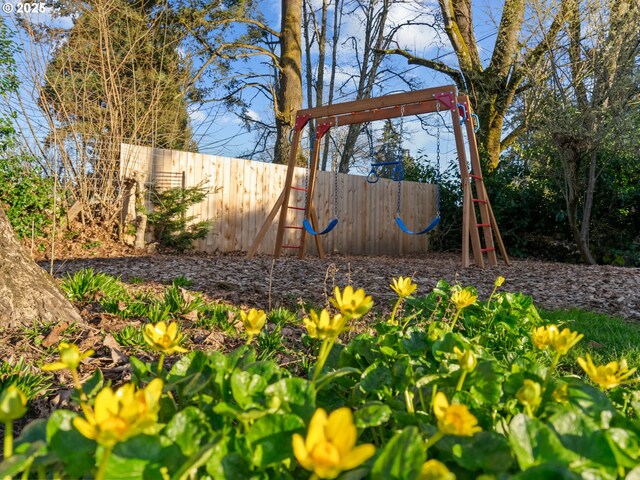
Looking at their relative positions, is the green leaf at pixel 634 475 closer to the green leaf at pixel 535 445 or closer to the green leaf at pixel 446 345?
the green leaf at pixel 535 445

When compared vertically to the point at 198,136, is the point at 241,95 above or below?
above

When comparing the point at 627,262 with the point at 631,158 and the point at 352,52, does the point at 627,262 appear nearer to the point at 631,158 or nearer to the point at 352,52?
the point at 631,158

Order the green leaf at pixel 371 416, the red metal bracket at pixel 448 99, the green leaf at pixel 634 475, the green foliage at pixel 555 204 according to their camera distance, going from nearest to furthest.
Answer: the green leaf at pixel 634 475, the green leaf at pixel 371 416, the red metal bracket at pixel 448 99, the green foliage at pixel 555 204

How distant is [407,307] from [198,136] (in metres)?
7.96

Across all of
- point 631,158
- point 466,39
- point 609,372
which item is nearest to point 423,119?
point 466,39

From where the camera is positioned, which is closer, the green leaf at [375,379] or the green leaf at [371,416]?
the green leaf at [371,416]

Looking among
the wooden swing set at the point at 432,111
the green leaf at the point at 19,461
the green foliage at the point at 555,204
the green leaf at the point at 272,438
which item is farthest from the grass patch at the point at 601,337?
the green foliage at the point at 555,204

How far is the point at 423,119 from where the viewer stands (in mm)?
12391

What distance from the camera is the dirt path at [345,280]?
11.9 feet

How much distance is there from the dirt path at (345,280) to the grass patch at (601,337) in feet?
1.57

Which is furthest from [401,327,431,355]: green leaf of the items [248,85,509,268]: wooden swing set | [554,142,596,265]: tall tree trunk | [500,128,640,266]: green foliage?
[500,128,640,266]: green foliage

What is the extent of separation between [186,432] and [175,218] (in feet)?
22.9

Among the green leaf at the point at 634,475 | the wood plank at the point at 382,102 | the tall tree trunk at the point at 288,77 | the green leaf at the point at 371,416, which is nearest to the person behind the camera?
the green leaf at the point at 634,475

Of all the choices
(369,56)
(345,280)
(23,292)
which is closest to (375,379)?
(23,292)
